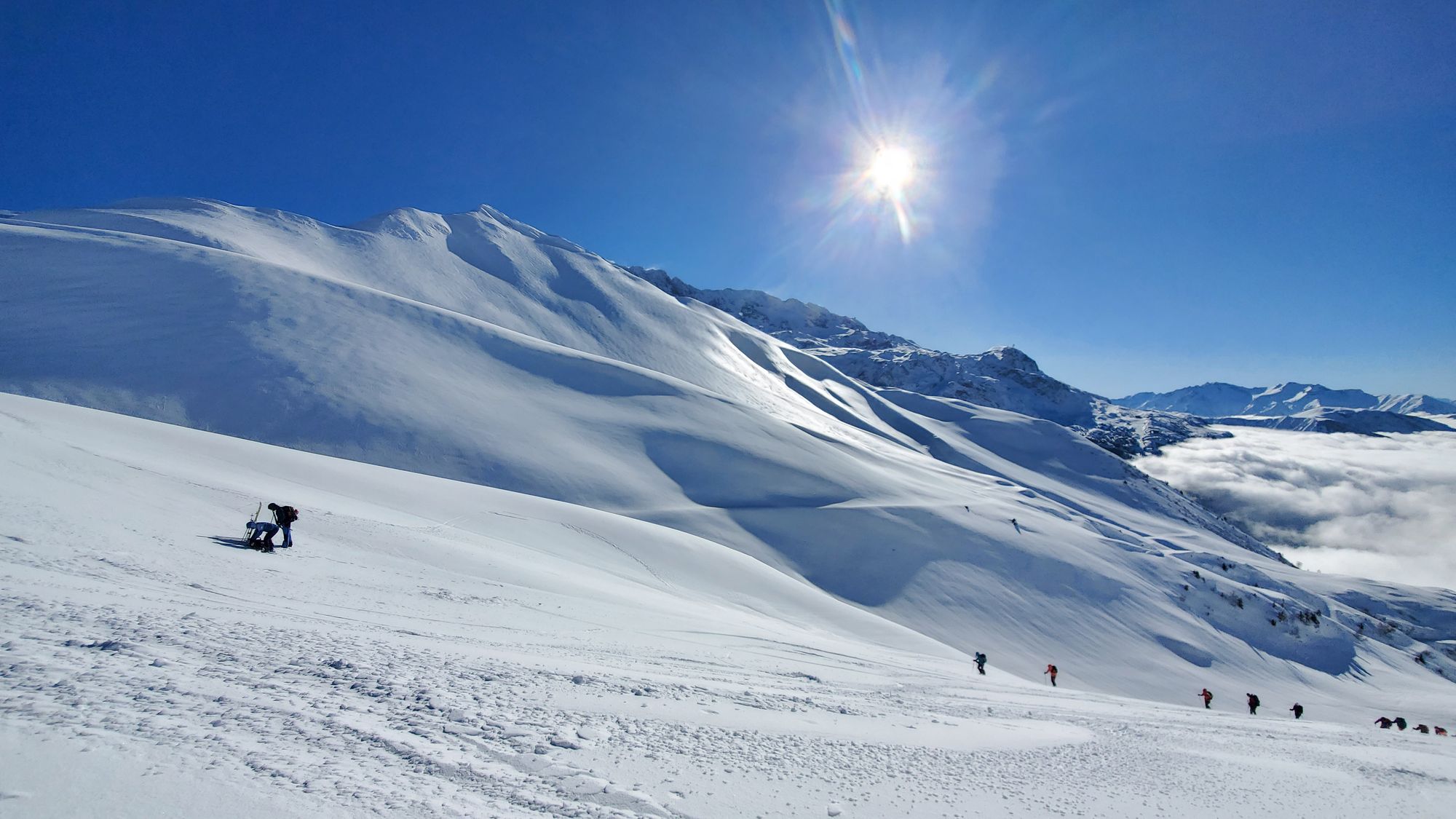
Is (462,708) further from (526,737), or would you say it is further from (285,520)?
(285,520)

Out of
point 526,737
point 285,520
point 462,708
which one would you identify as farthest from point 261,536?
point 526,737

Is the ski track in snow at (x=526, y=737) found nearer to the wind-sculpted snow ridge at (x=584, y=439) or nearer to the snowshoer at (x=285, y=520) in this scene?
the snowshoer at (x=285, y=520)

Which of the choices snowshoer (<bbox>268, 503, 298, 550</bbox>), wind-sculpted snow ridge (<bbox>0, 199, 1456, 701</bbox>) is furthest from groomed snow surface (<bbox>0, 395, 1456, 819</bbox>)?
wind-sculpted snow ridge (<bbox>0, 199, 1456, 701</bbox>)

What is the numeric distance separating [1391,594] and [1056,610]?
245 ft

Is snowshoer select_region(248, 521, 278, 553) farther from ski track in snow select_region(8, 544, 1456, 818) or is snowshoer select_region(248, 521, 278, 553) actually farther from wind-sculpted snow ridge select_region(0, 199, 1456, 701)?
wind-sculpted snow ridge select_region(0, 199, 1456, 701)

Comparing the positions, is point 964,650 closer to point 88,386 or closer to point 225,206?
point 88,386

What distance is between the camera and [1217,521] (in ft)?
330

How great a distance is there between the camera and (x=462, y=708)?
5383 mm

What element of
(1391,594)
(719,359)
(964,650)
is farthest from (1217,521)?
(964,650)

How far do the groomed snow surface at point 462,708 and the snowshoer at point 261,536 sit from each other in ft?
1.31

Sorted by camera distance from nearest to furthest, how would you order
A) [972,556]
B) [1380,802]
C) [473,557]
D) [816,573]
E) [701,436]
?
1. [1380,802]
2. [473,557]
3. [816,573]
4. [972,556]
5. [701,436]

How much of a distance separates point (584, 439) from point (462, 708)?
3046 cm

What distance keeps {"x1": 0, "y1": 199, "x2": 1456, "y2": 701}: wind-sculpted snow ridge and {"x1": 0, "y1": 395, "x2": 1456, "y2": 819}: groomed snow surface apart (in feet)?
18.7

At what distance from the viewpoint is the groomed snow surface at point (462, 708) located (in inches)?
157
